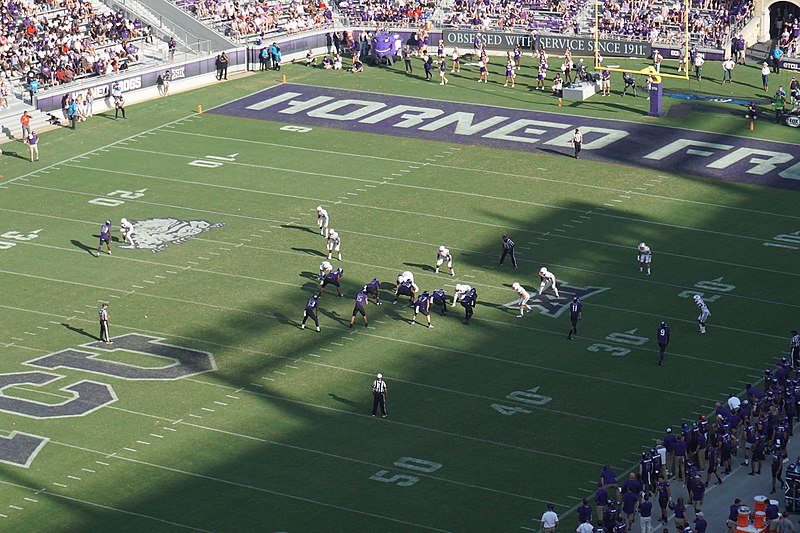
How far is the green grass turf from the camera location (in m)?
37.7

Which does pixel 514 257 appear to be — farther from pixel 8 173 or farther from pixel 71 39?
pixel 71 39

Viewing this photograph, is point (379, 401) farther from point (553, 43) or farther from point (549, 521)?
point (553, 43)

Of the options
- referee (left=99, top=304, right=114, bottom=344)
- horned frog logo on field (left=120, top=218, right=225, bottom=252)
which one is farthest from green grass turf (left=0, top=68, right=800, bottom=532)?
referee (left=99, top=304, right=114, bottom=344)

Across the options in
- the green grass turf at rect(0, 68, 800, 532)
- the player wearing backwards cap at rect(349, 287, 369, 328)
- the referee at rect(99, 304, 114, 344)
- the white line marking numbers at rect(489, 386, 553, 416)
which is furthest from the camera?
the player wearing backwards cap at rect(349, 287, 369, 328)

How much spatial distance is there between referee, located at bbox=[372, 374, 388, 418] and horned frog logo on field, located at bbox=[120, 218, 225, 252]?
1547cm

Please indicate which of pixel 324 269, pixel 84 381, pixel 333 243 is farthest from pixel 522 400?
pixel 333 243

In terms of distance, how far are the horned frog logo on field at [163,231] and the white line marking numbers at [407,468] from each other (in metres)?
18.3

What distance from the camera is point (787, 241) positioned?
53.8m

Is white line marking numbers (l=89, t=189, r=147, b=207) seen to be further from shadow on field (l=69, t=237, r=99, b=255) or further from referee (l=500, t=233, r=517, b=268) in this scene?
referee (l=500, t=233, r=517, b=268)

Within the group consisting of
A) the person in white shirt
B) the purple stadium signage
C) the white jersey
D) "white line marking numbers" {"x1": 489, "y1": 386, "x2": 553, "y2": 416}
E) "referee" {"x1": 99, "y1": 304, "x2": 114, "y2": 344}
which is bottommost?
"white line marking numbers" {"x1": 489, "y1": 386, "x2": 553, "y2": 416}

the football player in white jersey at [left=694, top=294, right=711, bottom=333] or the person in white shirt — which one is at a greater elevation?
the football player in white jersey at [left=694, top=294, right=711, bottom=333]

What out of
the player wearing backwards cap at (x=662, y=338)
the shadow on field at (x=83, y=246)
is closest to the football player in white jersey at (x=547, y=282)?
the player wearing backwards cap at (x=662, y=338)

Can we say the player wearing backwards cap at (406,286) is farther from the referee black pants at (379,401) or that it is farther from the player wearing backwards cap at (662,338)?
the player wearing backwards cap at (662,338)

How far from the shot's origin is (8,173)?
63.0m
